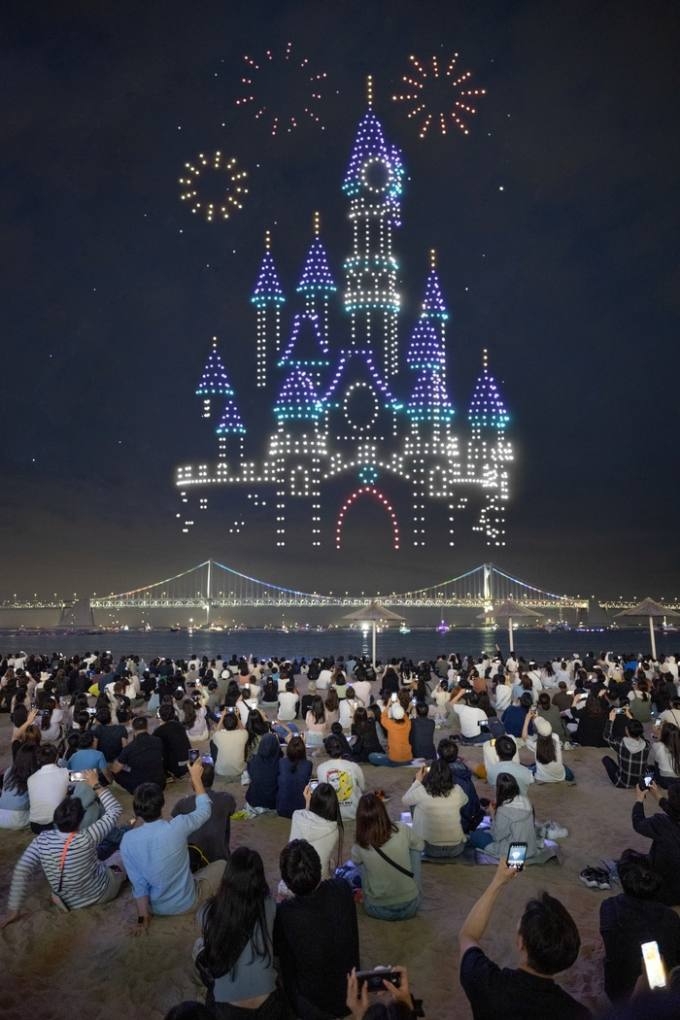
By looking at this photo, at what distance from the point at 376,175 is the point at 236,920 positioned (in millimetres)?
64898

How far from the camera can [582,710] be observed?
9.80 m

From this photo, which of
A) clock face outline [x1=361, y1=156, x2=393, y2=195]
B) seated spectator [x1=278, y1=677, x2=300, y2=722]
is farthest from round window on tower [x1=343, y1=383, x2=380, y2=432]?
seated spectator [x1=278, y1=677, x2=300, y2=722]

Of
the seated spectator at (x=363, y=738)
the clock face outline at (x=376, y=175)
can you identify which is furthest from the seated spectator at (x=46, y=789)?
the clock face outline at (x=376, y=175)

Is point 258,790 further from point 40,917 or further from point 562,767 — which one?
point 562,767

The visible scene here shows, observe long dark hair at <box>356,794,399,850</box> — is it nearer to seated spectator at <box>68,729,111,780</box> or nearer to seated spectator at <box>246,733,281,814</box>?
seated spectator at <box>246,733,281,814</box>

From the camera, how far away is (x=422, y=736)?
8.20m

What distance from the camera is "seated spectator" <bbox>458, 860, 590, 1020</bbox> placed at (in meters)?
2.21

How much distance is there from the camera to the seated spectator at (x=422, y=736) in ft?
26.7

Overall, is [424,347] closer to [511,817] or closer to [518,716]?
[518,716]

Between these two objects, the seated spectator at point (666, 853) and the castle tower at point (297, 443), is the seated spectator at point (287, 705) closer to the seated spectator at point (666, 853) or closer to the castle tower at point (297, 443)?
the seated spectator at point (666, 853)

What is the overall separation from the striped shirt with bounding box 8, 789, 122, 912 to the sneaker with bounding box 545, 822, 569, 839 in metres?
3.50

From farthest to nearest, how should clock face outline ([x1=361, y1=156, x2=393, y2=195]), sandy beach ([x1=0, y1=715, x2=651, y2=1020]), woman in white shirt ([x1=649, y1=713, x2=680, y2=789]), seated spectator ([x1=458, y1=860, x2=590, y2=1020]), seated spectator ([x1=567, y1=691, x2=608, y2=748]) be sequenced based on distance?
clock face outline ([x1=361, y1=156, x2=393, y2=195]) → seated spectator ([x1=567, y1=691, x2=608, y2=748]) → woman in white shirt ([x1=649, y1=713, x2=680, y2=789]) → sandy beach ([x1=0, y1=715, x2=651, y2=1020]) → seated spectator ([x1=458, y1=860, x2=590, y2=1020])

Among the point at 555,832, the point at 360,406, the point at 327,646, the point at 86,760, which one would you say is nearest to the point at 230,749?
the point at 86,760

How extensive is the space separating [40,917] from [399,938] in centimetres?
223
